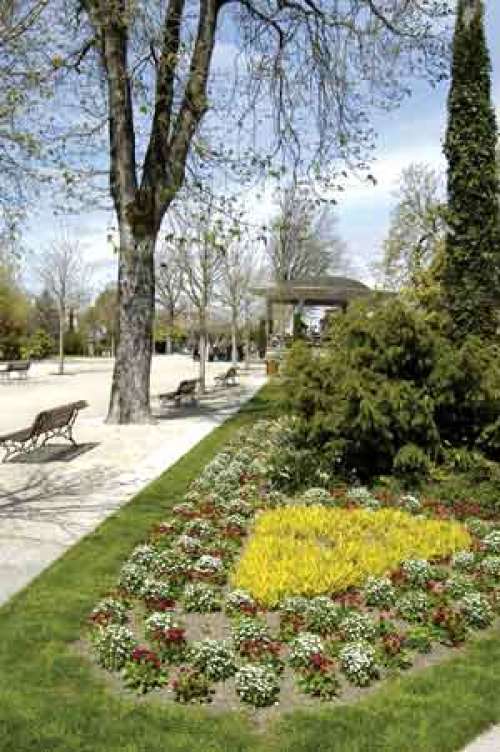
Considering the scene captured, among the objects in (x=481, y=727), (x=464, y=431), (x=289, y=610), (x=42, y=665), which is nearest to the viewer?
(x=481, y=727)

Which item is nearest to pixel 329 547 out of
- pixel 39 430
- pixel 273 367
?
pixel 39 430

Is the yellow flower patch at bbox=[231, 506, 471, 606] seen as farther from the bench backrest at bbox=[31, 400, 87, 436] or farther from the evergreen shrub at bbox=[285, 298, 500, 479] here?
the bench backrest at bbox=[31, 400, 87, 436]

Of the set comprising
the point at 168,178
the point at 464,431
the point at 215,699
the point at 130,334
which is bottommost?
the point at 215,699

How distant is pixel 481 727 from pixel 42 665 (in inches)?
98.8

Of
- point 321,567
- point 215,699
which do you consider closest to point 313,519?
point 321,567

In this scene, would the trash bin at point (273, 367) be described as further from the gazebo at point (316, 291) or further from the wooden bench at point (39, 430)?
the gazebo at point (316, 291)

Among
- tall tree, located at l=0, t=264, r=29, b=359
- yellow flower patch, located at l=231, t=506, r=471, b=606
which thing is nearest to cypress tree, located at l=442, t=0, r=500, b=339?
yellow flower patch, located at l=231, t=506, r=471, b=606

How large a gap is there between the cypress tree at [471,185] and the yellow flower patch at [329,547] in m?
8.47

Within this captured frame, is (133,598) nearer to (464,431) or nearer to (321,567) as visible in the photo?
(321,567)

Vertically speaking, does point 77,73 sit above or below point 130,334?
above

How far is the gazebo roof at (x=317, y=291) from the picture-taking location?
35.0 m

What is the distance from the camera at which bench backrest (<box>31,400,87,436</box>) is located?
38.1 feet

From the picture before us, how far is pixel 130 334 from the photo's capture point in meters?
16.3

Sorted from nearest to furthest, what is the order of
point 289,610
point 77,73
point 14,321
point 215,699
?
point 215,699 → point 289,610 → point 77,73 → point 14,321
